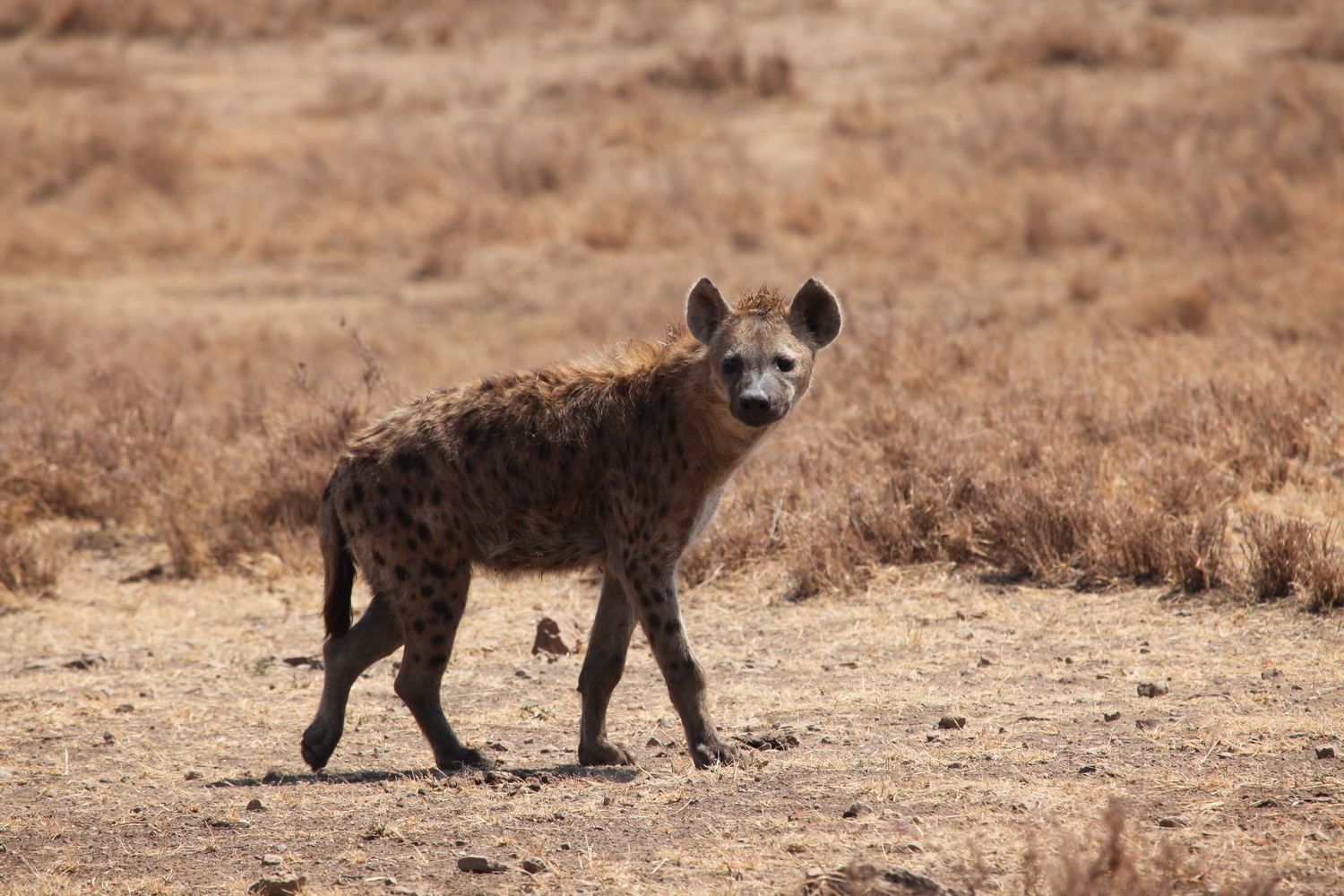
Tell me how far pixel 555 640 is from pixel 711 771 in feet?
5.82

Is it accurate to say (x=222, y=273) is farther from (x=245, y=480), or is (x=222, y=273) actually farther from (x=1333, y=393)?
(x=1333, y=393)

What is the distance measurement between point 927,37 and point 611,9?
645 centimetres

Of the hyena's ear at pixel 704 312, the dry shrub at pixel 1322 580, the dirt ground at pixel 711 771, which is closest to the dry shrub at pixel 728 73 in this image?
the dirt ground at pixel 711 771

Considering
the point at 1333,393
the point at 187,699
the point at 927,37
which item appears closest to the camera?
the point at 187,699

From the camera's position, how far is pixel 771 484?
786 cm

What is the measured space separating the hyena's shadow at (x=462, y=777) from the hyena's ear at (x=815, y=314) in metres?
1.76

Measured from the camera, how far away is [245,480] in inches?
328

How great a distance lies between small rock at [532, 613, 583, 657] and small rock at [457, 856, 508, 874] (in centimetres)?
246

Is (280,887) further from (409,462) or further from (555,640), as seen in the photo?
(555,640)

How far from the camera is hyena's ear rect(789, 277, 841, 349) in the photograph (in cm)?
556

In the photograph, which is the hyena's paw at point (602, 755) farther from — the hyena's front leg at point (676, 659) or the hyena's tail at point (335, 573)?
the hyena's tail at point (335, 573)

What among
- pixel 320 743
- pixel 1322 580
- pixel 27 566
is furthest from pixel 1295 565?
pixel 27 566

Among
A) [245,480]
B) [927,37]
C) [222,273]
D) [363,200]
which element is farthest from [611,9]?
[245,480]

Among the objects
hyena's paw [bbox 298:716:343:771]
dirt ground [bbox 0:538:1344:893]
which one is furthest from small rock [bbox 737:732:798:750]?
hyena's paw [bbox 298:716:343:771]
